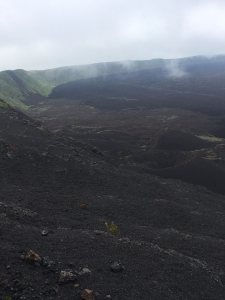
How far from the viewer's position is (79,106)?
11381 centimetres

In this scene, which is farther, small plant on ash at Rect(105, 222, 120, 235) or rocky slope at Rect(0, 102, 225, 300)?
small plant on ash at Rect(105, 222, 120, 235)

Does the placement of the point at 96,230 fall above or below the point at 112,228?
above

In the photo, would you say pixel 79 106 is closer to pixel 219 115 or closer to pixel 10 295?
pixel 219 115

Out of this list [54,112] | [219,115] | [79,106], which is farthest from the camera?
[79,106]

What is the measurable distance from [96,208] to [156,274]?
958 cm

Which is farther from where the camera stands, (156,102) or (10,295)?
(156,102)

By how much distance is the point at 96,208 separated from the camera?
25.6 m

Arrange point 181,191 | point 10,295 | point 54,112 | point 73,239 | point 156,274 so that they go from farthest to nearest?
point 54,112 → point 181,191 → point 73,239 → point 156,274 → point 10,295

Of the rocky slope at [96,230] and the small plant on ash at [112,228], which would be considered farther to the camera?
the small plant on ash at [112,228]

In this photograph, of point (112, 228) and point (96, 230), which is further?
point (112, 228)

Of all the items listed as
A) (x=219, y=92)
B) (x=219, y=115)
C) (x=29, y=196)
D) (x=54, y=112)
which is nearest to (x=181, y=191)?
(x=29, y=196)

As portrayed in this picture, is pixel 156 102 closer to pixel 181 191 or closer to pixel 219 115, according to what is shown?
pixel 219 115

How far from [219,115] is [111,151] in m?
39.0

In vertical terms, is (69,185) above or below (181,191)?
above
